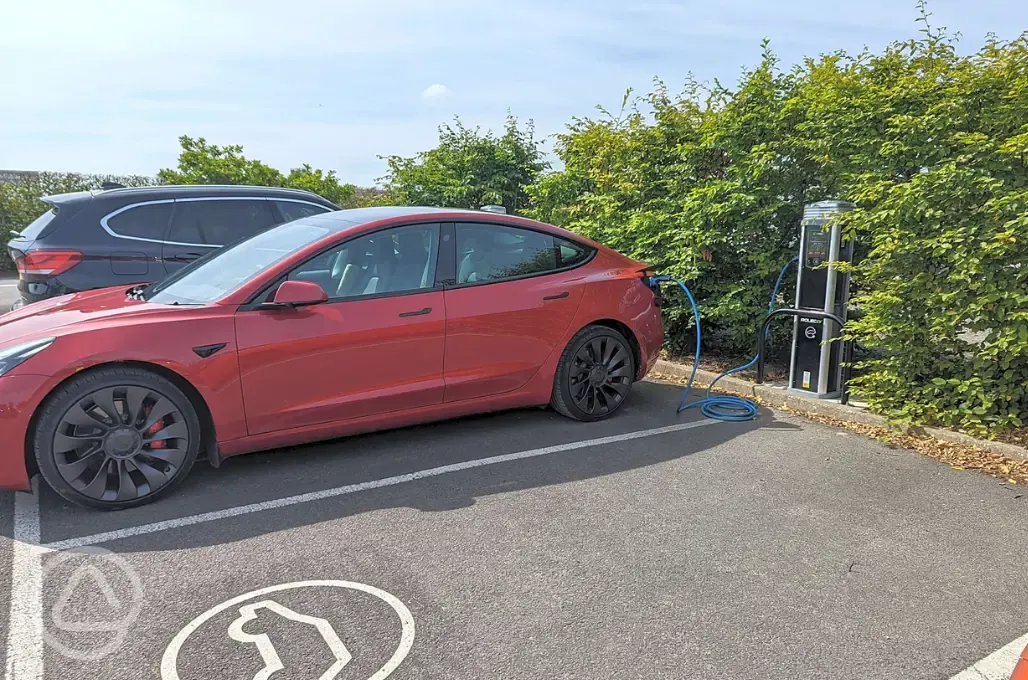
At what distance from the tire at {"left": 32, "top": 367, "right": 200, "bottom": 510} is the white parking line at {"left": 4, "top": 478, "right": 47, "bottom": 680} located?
225 millimetres

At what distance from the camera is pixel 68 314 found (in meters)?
4.07

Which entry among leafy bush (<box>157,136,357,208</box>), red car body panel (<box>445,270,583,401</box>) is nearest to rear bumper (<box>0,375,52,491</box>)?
red car body panel (<box>445,270,583,401</box>)

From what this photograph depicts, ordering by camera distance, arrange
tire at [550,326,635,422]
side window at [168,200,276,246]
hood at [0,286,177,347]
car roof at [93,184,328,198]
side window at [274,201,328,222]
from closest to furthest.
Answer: hood at [0,286,177,347] < tire at [550,326,635,422] < car roof at [93,184,328,198] < side window at [168,200,276,246] < side window at [274,201,328,222]

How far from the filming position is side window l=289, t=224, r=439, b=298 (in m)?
4.45

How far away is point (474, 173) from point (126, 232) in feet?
21.3

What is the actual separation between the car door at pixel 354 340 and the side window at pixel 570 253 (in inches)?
39.1

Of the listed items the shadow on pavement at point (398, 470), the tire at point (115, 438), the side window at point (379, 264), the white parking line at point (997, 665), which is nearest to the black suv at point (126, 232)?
the side window at point (379, 264)

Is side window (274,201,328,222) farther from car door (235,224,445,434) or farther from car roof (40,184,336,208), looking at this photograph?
car door (235,224,445,434)

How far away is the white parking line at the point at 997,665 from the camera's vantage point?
2.55 metres

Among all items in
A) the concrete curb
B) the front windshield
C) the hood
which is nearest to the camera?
the hood

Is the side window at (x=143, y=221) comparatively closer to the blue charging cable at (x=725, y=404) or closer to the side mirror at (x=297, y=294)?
the side mirror at (x=297, y=294)

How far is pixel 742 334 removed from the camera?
6.91m

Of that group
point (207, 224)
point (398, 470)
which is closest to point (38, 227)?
point (207, 224)

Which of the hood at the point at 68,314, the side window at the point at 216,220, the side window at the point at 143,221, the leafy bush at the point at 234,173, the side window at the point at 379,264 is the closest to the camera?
the hood at the point at 68,314
